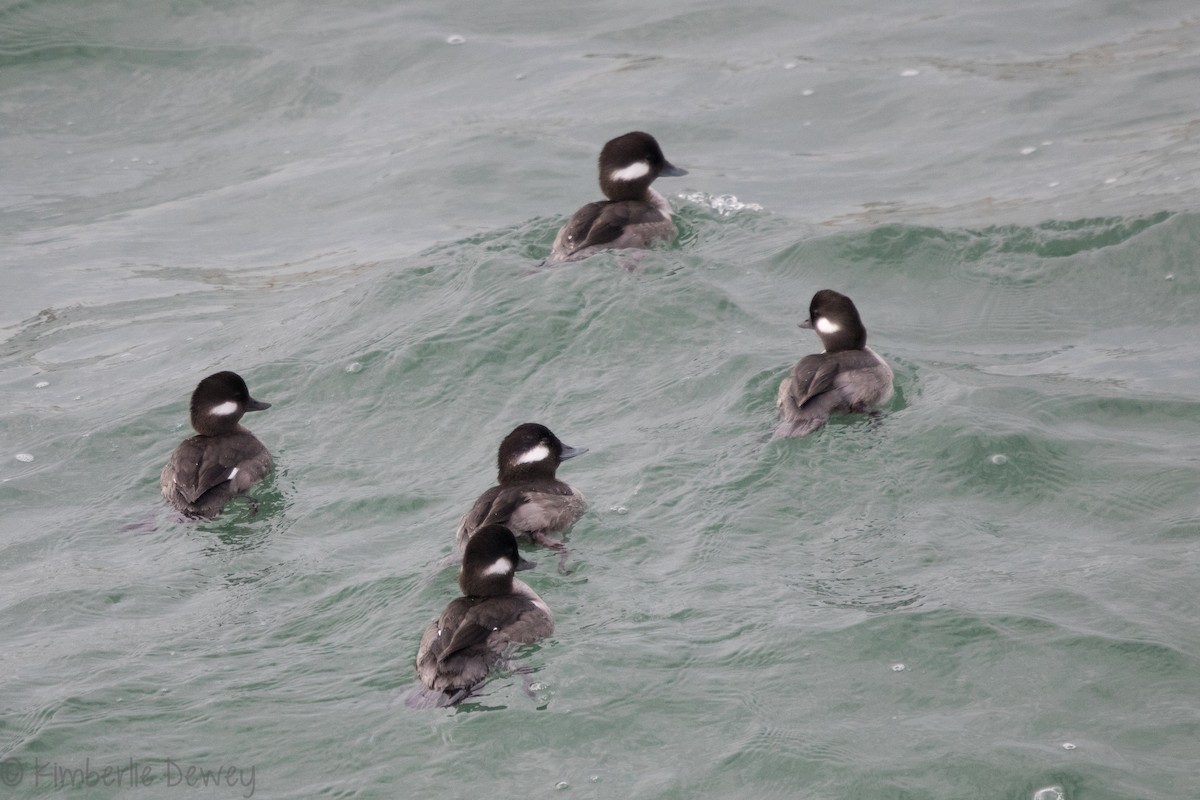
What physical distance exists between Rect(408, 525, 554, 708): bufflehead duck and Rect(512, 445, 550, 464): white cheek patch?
3.57 ft

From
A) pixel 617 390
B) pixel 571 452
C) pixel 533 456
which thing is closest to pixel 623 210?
pixel 617 390

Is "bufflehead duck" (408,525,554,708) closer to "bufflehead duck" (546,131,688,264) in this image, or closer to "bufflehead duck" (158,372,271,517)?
"bufflehead duck" (158,372,271,517)

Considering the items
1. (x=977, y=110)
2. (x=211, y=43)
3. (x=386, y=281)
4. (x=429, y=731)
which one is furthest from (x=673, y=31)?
(x=429, y=731)

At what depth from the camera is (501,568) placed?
6.83 meters

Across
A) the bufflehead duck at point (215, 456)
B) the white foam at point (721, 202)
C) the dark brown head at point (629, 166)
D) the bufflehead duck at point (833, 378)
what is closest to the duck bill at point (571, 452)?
the bufflehead duck at point (833, 378)

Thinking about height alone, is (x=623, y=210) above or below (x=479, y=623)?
above

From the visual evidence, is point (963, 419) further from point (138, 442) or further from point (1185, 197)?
point (138, 442)

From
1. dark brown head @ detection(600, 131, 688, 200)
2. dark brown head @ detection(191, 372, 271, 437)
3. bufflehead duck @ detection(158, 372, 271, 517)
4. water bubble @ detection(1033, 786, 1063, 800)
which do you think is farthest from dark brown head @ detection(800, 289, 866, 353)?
water bubble @ detection(1033, 786, 1063, 800)

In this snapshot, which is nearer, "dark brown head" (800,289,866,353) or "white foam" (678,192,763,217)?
"dark brown head" (800,289,866,353)

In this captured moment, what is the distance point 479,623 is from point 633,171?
5.99 m

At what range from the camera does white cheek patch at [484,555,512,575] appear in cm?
680

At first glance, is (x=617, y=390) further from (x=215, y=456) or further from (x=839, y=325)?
(x=215, y=456)

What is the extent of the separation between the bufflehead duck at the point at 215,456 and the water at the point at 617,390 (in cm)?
19

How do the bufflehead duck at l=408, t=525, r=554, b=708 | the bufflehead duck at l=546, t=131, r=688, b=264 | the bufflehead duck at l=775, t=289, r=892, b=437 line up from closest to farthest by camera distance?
the bufflehead duck at l=408, t=525, r=554, b=708
the bufflehead duck at l=775, t=289, r=892, b=437
the bufflehead duck at l=546, t=131, r=688, b=264
